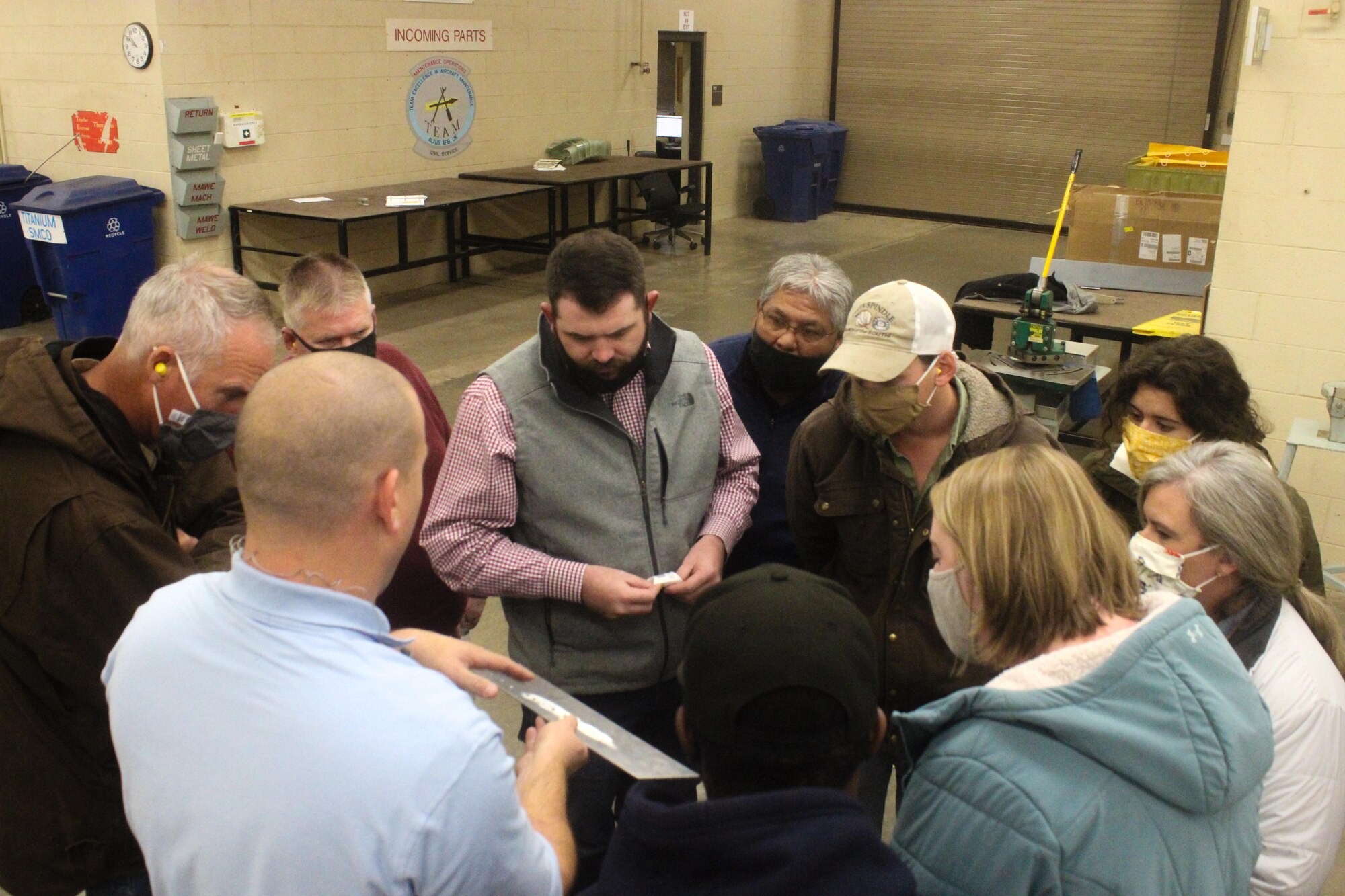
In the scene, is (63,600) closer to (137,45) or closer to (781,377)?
(781,377)

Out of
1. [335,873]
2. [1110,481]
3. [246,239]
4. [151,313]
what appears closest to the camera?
[335,873]

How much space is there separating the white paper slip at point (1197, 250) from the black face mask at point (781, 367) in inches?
169

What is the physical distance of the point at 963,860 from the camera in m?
1.21

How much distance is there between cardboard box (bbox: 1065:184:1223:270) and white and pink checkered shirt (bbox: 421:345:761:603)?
4.84m

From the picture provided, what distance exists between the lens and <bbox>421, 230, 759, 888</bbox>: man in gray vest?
2043mm

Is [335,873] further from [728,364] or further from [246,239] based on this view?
[246,239]

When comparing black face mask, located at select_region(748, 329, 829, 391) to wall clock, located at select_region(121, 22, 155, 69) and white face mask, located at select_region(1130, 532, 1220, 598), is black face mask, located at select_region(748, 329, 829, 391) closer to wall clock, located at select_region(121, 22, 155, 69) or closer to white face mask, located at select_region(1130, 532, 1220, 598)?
white face mask, located at select_region(1130, 532, 1220, 598)

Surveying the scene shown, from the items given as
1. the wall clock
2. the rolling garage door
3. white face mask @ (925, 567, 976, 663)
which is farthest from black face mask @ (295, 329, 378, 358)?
the rolling garage door

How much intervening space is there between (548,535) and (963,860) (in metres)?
1.11

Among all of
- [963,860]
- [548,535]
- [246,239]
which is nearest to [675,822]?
[963,860]

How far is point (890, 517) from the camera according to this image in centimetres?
210

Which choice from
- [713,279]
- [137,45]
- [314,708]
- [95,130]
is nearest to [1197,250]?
[713,279]

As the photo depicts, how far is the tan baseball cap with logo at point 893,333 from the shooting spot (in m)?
2.02

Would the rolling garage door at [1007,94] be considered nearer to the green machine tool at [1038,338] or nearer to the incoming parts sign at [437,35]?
the incoming parts sign at [437,35]
